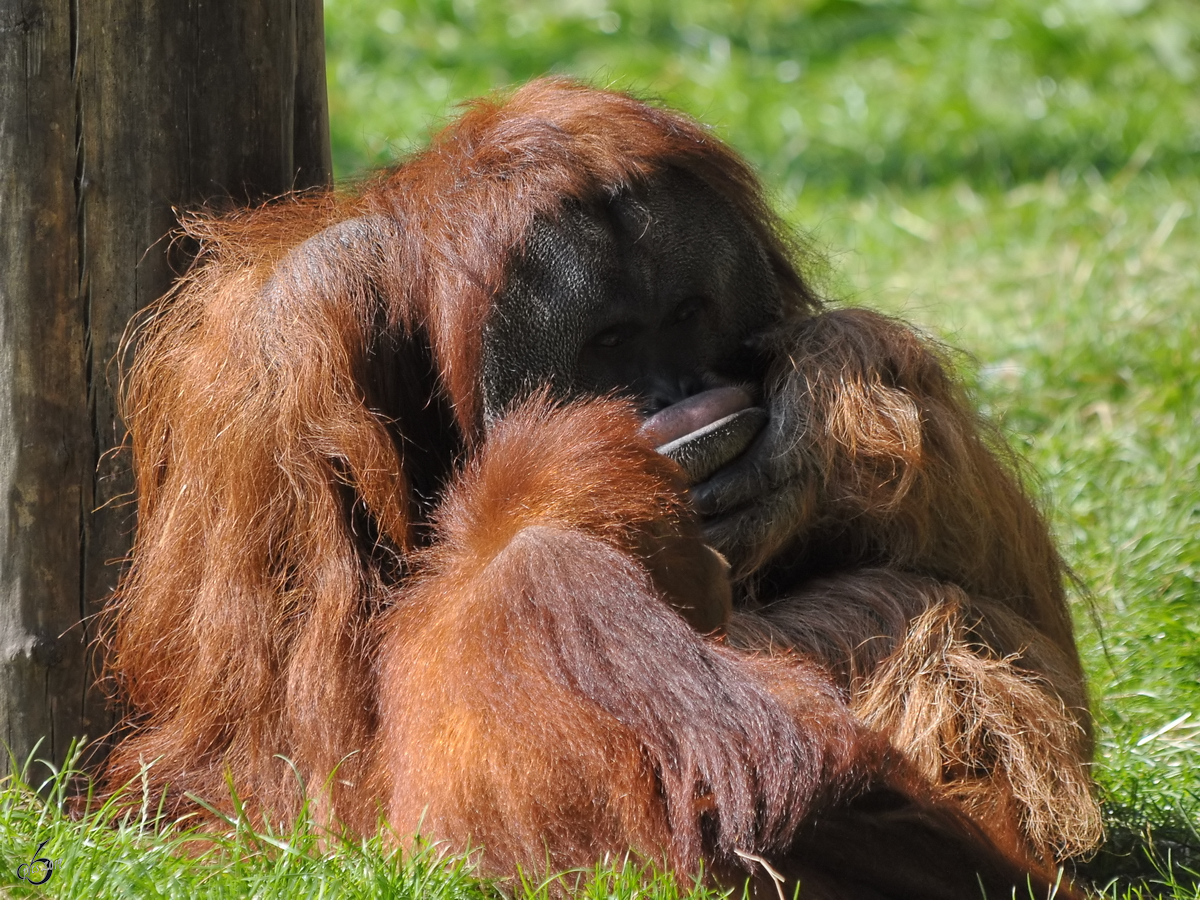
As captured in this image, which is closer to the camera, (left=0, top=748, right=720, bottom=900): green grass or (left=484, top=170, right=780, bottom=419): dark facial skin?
(left=0, top=748, right=720, bottom=900): green grass

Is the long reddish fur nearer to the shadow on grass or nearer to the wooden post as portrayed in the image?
the wooden post

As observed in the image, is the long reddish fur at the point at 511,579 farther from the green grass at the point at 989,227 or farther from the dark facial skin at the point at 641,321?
the green grass at the point at 989,227

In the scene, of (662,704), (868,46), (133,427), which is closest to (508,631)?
(662,704)

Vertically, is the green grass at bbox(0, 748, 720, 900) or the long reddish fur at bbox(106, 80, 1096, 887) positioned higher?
the long reddish fur at bbox(106, 80, 1096, 887)

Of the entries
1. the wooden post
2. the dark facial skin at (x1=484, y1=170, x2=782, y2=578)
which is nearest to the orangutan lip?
the dark facial skin at (x1=484, y1=170, x2=782, y2=578)

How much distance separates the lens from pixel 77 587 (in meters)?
2.88

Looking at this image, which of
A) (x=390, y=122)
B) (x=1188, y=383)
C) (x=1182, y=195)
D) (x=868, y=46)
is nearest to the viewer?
(x=1188, y=383)

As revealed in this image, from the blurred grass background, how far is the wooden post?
1.90 feet

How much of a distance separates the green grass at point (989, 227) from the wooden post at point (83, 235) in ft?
1.01

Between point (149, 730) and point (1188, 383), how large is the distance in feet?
10.8

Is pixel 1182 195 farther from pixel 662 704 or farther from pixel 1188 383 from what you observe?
pixel 662 704

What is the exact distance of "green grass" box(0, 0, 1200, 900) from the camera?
2.69 metres

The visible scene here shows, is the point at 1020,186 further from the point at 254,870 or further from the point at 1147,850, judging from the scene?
the point at 254,870

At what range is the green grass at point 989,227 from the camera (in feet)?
8.84
